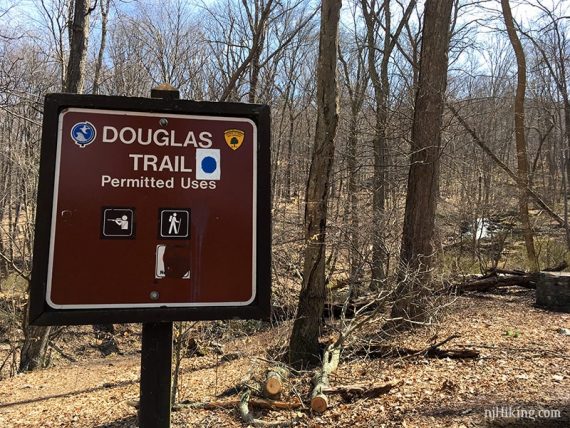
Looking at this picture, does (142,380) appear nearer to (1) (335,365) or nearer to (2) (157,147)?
(2) (157,147)

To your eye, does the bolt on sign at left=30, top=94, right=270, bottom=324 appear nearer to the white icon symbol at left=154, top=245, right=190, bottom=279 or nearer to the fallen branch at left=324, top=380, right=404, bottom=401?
the white icon symbol at left=154, top=245, right=190, bottom=279

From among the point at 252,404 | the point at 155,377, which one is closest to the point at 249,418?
the point at 252,404

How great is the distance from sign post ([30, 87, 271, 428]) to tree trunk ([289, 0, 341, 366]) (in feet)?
14.1

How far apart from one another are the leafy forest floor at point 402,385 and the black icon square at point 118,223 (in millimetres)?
2946

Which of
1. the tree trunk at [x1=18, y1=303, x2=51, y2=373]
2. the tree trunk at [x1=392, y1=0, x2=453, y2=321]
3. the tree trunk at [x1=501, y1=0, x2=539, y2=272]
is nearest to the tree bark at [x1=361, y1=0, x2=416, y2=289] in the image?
the tree trunk at [x1=392, y1=0, x2=453, y2=321]

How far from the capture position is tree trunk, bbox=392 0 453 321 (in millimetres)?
7074

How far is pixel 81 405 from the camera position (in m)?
5.66

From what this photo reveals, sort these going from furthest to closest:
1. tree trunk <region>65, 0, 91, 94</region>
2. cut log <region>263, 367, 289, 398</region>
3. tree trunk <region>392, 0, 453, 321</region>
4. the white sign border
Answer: tree trunk <region>65, 0, 91, 94</region>
tree trunk <region>392, 0, 453, 321</region>
cut log <region>263, 367, 289, 398</region>
the white sign border

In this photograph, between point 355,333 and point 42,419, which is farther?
Answer: point 355,333

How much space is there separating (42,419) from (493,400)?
445cm

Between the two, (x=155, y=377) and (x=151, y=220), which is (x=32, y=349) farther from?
(x=151, y=220)

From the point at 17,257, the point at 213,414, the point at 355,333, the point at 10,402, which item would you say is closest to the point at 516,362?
the point at 355,333

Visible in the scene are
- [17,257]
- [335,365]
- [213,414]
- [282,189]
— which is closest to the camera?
[213,414]

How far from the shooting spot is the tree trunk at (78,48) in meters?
8.80
